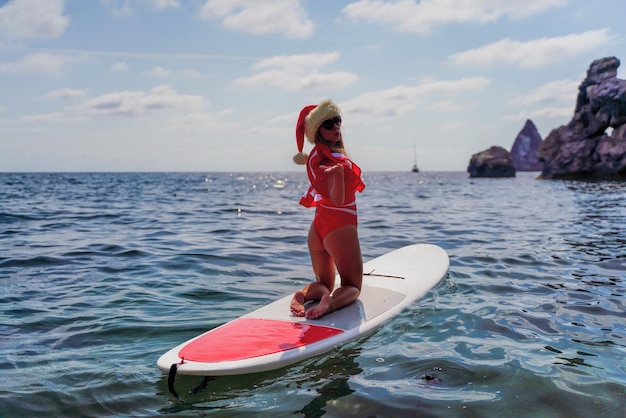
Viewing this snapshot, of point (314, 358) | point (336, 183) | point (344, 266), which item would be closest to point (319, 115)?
point (336, 183)

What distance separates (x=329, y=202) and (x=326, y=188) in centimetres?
13

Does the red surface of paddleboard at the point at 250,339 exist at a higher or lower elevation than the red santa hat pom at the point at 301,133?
lower

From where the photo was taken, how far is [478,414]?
2756mm

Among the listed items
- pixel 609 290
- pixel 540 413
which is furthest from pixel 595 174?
pixel 540 413

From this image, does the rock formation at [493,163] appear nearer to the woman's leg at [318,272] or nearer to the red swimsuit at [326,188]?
the woman's leg at [318,272]

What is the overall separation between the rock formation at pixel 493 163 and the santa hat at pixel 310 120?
83.1m

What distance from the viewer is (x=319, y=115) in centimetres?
410

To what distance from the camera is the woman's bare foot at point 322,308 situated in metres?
4.12

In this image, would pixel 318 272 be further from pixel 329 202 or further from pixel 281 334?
pixel 281 334

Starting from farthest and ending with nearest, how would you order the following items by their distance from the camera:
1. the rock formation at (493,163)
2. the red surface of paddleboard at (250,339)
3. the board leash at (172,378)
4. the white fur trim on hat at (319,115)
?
the rock formation at (493,163)
the white fur trim on hat at (319,115)
the red surface of paddleboard at (250,339)
the board leash at (172,378)

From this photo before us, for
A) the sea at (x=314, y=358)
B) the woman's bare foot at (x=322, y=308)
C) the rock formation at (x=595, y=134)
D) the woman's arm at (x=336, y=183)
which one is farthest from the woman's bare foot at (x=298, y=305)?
the rock formation at (x=595, y=134)

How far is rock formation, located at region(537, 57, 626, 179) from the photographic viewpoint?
4838 centimetres

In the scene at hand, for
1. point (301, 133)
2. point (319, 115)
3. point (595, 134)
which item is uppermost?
point (595, 134)

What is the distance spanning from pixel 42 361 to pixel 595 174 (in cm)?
5774
